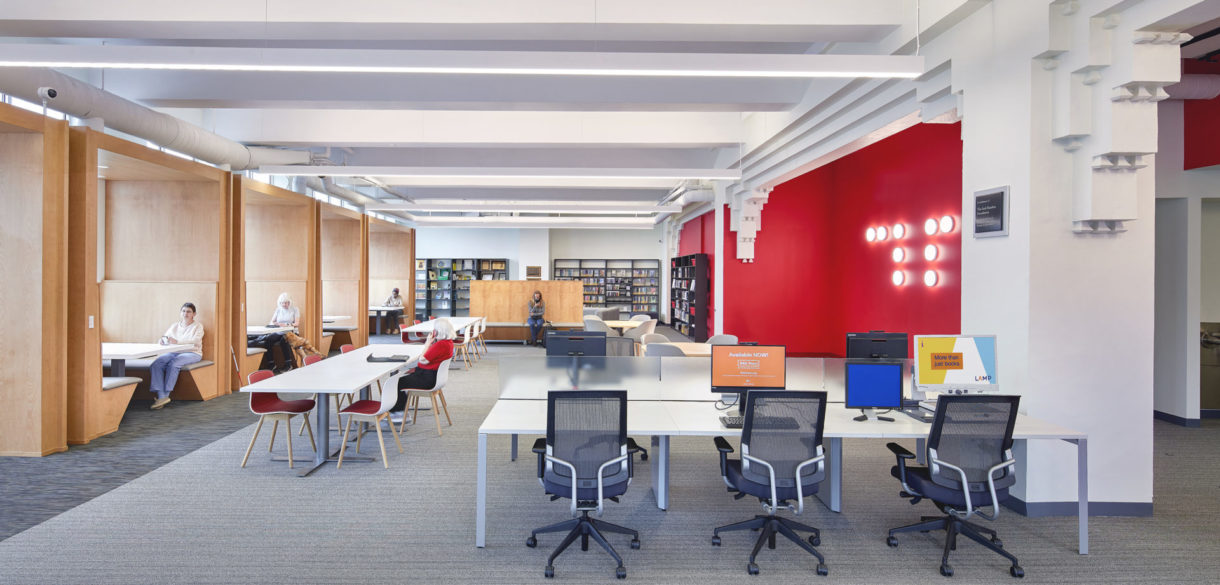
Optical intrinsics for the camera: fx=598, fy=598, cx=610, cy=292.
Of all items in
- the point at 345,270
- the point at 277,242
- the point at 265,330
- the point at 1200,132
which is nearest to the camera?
the point at 1200,132

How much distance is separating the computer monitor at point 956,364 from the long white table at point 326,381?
438cm

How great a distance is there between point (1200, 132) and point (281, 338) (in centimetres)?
1260

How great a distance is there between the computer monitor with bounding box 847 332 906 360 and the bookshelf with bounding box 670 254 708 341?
8450 millimetres

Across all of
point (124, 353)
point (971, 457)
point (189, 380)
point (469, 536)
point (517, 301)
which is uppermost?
point (517, 301)

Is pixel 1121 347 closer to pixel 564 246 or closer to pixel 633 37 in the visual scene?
pixel 633 37

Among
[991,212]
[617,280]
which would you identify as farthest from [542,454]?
[617,280]

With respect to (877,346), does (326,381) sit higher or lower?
lower

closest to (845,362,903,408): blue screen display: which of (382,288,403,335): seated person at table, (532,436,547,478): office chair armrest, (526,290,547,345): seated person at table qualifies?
(532,436,547,478): office chair armrest

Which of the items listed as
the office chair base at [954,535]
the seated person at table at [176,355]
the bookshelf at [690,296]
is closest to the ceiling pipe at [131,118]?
the seated person at table at [176,355]

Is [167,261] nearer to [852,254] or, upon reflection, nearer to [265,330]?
[265,330]

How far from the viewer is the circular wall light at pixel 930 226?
25.7 feet

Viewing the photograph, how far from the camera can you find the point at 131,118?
6023 millimetres

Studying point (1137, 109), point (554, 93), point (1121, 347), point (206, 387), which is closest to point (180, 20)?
point (554, 93)

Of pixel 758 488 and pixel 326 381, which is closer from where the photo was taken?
pixel 758 488
